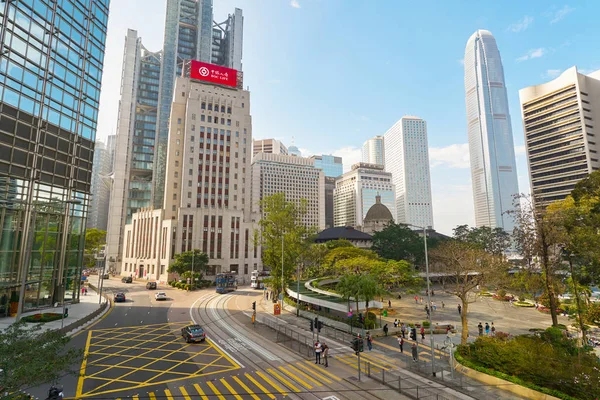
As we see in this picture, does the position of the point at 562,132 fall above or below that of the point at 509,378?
above

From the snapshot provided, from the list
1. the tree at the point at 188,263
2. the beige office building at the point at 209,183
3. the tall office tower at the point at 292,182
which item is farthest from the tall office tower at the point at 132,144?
the tall office tower at the point at 292,182

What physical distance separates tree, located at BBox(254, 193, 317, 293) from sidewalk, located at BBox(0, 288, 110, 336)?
812 inches

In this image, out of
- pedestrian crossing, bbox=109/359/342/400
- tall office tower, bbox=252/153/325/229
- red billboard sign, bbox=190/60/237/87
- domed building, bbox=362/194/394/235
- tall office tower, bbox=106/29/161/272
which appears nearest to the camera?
pedestrian crossing, bbox=109/359/342/400

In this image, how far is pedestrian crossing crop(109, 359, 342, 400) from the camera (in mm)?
16422

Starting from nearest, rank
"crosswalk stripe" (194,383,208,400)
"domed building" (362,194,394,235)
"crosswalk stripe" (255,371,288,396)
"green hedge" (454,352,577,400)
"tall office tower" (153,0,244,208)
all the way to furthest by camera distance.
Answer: "green hedge" (454,352,577,400), "crosswalk stripe" (194,383,208,400), "crosswalk stripe" (255,371,288,396), "tall office tower" (153,0,244,208), "domed building" (362,194,394,235)

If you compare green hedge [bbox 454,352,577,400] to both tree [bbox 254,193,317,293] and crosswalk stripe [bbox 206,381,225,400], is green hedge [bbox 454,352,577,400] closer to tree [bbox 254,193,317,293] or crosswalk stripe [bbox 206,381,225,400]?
crosswalk stripe [bbox 206,381,225,400]

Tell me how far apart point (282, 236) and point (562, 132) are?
122 m

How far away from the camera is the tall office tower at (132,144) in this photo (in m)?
110

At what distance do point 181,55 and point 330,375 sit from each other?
13329cm

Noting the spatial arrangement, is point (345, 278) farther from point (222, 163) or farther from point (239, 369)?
point (222, 163)

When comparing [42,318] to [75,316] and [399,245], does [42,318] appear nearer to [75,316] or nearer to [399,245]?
[75,316]

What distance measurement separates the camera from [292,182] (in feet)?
623

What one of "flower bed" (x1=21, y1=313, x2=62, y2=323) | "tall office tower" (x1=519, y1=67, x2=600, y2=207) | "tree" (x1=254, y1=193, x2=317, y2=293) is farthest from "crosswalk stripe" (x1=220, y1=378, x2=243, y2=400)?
"tall office tower" (x1=519, y1=67, x2=600, y2=207)

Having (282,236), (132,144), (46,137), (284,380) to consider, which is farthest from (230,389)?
(132,144)
